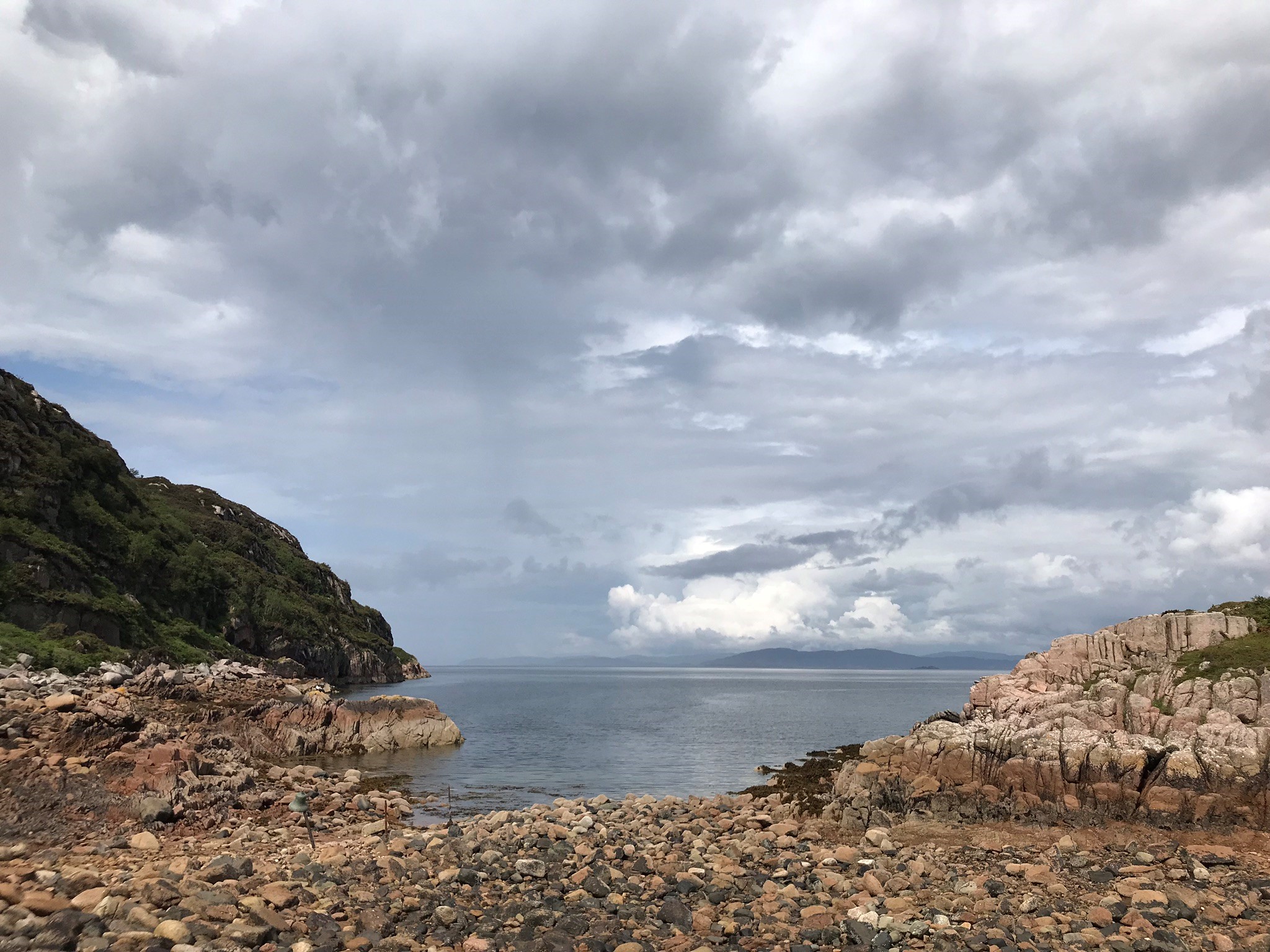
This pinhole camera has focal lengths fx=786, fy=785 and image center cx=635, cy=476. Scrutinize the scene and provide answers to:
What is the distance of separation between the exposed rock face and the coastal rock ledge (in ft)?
112

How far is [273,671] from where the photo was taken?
8925 cm

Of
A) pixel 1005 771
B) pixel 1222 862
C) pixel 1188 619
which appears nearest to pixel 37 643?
pixel 1005 771

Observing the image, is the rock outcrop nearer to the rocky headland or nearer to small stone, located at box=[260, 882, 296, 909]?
the rocky headland

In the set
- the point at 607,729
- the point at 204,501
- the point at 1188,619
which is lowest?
the point at 607,729

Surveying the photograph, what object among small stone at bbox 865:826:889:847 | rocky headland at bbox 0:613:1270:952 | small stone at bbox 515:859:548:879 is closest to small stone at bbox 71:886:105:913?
rocky headland at bbox 0:613:1270:952

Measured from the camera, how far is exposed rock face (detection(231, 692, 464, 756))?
160ft

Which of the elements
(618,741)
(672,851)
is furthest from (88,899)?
(618,741)

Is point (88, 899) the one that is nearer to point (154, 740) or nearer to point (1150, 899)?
point (154, 740)

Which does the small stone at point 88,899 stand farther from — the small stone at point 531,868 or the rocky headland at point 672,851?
the small stone at point 531,868

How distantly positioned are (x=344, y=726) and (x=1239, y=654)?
50.5 m

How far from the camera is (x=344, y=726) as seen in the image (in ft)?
173

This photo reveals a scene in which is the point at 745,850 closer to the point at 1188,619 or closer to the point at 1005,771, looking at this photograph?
the point at 1005,771

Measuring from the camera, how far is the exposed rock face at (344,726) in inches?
1918

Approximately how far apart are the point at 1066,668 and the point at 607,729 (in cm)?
4625
